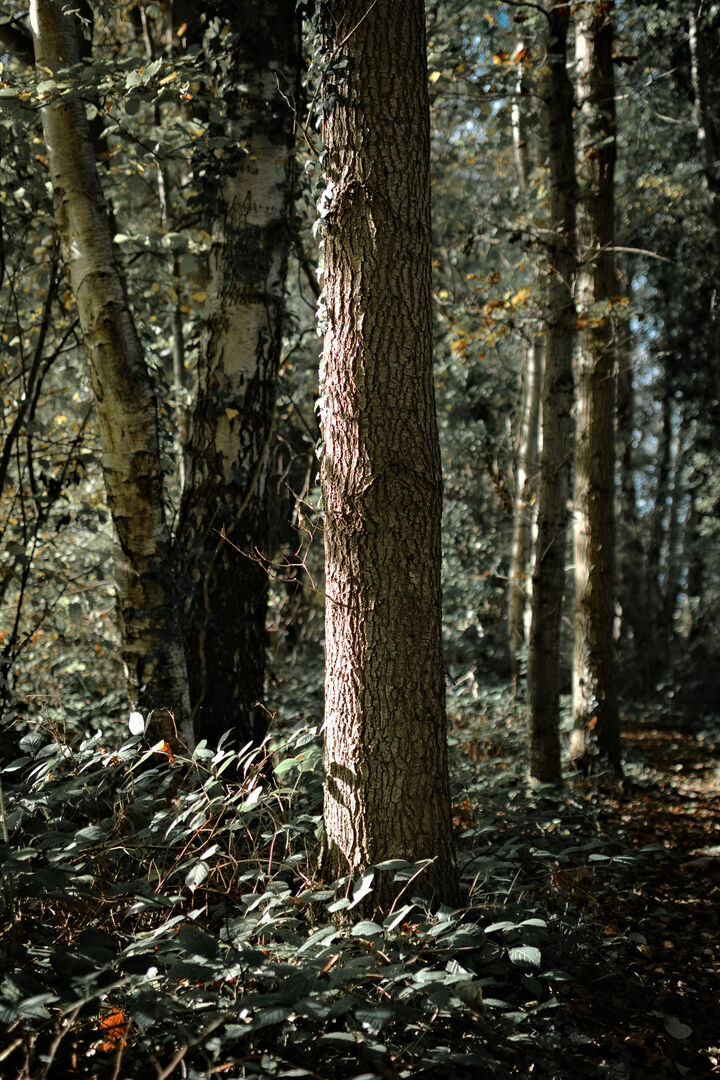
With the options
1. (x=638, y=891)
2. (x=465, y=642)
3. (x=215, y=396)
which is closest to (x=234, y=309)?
(x=215, y=396)

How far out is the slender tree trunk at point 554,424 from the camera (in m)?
5.82

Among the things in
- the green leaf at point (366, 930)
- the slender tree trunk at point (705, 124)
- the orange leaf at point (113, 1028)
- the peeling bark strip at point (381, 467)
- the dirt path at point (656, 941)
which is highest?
the slender tree trunk at point (705, 124)

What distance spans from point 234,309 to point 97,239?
2.64 ft

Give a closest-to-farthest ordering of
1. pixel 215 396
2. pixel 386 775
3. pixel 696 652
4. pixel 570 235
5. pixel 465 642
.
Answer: pixel 386 775, pixel 215 396, pixel 570 235, pixel 465 642, pixel 696 652

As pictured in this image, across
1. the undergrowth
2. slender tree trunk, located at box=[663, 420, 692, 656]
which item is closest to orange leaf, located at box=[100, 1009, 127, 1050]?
the undergrowth

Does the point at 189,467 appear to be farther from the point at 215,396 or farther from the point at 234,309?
the point at 234,309

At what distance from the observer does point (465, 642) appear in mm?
11477

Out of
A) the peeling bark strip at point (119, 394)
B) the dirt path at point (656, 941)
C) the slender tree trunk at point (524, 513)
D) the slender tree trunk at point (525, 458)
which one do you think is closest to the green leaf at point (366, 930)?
the dirt path at point (656, 941)

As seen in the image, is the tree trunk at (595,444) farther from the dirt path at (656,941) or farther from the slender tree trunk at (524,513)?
the slender tree trunk at (524,513)

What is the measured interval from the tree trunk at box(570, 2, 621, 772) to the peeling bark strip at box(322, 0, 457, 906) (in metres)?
4.53

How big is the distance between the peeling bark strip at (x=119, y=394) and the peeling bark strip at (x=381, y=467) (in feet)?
4.19

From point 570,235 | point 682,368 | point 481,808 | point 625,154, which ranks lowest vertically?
point 481,808

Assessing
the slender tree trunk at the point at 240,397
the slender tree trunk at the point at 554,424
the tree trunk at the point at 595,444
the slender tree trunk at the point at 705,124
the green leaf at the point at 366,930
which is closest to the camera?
the green leaf at the point at 366,930

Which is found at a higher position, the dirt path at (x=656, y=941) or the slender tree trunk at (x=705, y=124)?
the slender tree trunk at (x=705, y=124)
